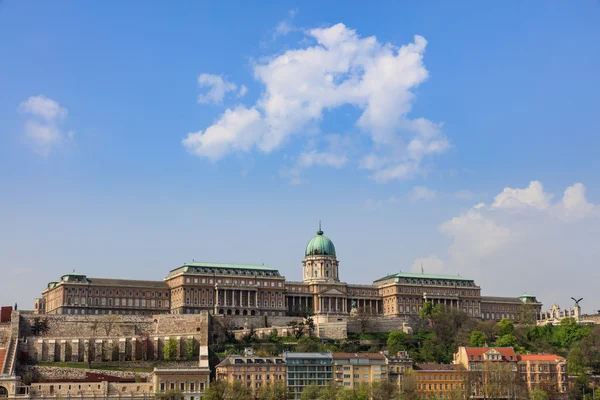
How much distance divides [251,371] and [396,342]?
96.3 feet

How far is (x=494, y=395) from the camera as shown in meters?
122

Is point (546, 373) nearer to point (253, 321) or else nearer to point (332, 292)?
point (253, 321)

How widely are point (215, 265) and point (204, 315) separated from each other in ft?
95.0

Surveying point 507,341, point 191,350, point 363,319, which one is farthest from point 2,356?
point 507,341

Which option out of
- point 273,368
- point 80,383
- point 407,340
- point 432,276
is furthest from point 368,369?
point 432,276

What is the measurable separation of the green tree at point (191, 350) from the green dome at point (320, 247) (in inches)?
2048

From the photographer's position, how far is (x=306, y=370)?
124250mm

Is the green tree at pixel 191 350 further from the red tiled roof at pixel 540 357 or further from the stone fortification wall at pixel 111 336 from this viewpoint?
the red tiled roof at pixel 540 357

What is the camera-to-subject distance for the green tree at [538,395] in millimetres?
118562

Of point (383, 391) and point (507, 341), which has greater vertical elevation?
point (507, 341)

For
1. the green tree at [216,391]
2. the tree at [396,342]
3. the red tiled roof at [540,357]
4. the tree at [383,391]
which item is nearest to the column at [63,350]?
the green tree at [216,391]

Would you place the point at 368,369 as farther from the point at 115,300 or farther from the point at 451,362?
the point at 115,300

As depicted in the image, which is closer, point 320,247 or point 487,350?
point 487,350

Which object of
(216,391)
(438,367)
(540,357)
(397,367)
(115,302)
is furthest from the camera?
(115,302)
